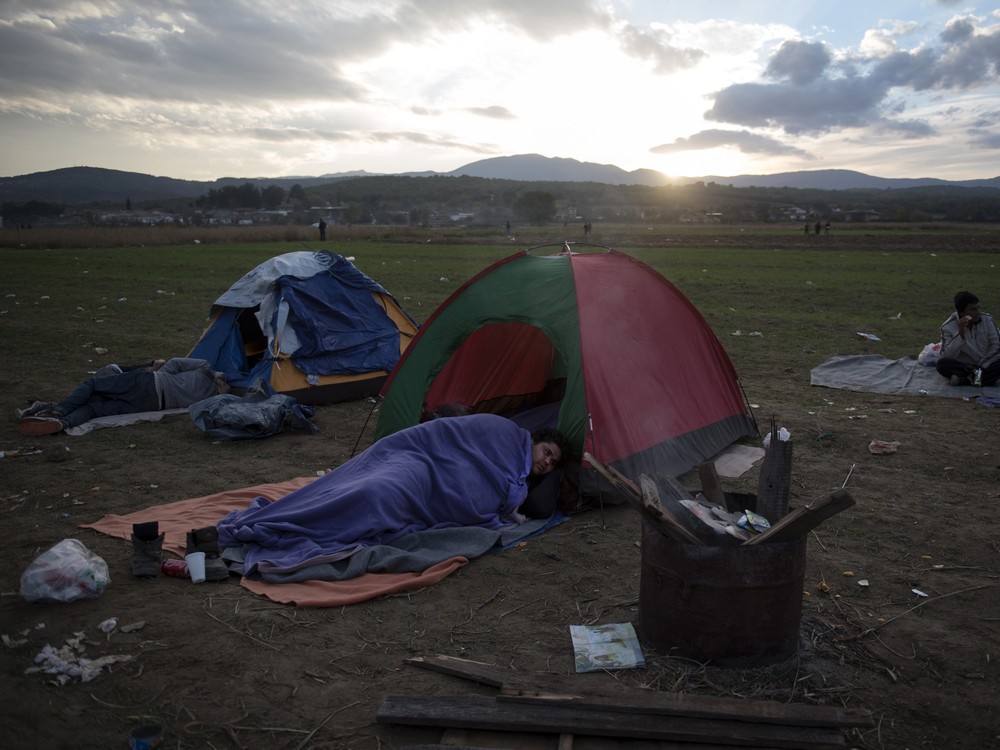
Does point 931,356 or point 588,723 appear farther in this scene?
point 931,356

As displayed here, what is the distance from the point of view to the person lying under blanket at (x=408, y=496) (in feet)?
16.2

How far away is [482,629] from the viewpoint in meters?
4.16

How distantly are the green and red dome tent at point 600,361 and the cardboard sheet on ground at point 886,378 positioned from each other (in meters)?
2.80

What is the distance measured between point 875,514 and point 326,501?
13.5 feet

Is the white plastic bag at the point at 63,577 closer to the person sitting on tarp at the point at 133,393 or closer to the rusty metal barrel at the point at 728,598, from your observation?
the rusty metal barrel at the point at 728,598

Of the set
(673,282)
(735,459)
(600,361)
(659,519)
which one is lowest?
(735,459)

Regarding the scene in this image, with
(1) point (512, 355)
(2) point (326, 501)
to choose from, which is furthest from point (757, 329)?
(2) point (326, 501)

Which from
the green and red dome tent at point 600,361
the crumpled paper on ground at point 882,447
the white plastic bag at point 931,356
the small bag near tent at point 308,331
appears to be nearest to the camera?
the green and red dome tent at point 600,361

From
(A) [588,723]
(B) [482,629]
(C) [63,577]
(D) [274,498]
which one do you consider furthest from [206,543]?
(A) [588,723]

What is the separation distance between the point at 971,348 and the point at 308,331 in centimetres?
824

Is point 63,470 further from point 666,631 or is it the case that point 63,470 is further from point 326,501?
point 666,631

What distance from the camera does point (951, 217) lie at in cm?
8019

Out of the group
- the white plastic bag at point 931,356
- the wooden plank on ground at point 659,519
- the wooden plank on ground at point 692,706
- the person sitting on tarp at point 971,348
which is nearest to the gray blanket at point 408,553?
the wooden plank on ground at point 692,706

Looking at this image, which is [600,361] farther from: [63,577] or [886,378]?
[886,378]
